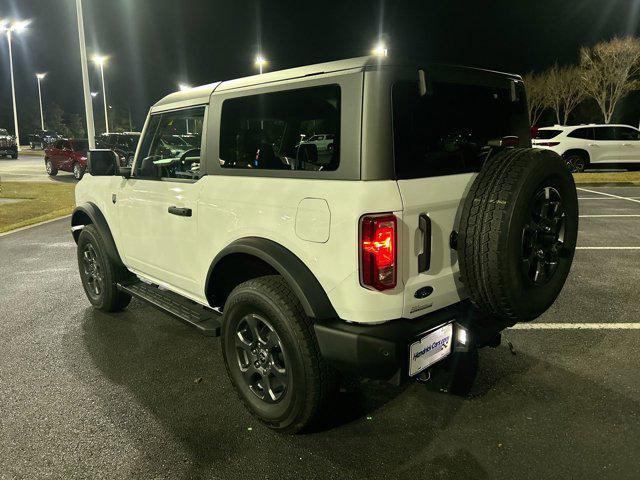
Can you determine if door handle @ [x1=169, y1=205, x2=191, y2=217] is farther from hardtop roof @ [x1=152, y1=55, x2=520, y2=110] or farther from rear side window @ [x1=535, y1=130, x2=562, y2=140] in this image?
rear side window @ [x1=535, y1=130, x2=562, y2=140]

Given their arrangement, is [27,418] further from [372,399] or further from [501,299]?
[501,299]

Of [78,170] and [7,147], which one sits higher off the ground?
[7,147]

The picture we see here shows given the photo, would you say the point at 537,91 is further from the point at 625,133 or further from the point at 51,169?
the point at 51,169

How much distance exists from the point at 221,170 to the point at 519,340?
271 cm

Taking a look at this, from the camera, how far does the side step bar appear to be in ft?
10.9

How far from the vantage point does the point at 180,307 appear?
3.70 metres

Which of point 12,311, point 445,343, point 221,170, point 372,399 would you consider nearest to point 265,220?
point 221,170

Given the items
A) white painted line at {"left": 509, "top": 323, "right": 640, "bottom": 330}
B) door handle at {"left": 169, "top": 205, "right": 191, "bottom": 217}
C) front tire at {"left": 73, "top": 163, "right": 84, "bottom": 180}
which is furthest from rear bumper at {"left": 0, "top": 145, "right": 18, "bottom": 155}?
white painted line at {"left": 509, "top": 323, "right": 640, "bottom": 330}

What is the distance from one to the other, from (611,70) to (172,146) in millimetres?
35529

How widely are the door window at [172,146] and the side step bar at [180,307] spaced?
921 mm

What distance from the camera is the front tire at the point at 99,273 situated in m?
4.53

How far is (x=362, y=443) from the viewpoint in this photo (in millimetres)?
2787

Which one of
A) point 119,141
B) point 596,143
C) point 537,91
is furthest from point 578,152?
point 537,91

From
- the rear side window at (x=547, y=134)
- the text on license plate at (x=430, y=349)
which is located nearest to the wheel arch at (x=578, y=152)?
the rear side window at (x=547, y=134)
